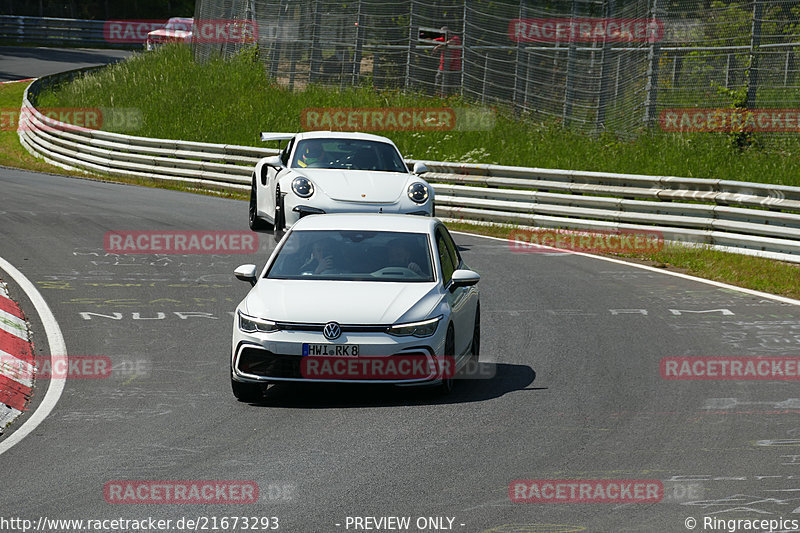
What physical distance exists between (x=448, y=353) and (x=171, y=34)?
1785 inches

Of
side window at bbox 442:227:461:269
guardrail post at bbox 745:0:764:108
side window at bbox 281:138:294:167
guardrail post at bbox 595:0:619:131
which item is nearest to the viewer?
side window at bbox 442:227:461:269

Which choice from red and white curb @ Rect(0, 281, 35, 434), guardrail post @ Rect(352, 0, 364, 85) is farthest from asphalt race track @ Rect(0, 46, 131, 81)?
red and white curb @ Rect(0, 281, 35, 434)

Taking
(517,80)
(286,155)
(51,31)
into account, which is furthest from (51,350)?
(51,31)

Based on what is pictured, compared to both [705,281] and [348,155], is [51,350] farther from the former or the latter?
[705,281]

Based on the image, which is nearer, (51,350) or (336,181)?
(51,350)

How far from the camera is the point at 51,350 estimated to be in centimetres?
1123

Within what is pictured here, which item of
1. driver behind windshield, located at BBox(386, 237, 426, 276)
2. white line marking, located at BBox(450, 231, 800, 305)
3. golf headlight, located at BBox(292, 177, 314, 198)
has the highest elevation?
driver behind windshield, located at BBox(386, 237, 426, 276)

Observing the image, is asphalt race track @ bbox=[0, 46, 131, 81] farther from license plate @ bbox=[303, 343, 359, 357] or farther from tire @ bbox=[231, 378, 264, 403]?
license plate @ bbox=[303, 343, 359, 357]

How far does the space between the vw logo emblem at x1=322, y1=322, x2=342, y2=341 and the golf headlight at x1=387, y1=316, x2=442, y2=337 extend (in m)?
0.39

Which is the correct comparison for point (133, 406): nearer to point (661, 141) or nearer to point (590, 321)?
point (590, 321)

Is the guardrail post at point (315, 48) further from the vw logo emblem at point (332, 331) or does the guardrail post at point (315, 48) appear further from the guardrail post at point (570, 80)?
the vw logo emblem at point (332, 331)

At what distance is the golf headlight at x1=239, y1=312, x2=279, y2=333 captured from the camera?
357 inches

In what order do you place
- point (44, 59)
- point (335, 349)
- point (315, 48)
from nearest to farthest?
point (335, 349) → point (315, 48) → point (44, 59)

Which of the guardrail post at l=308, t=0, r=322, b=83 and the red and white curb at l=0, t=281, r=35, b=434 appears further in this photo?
the guardrail post at l=308, t=0, r=322, b=83
